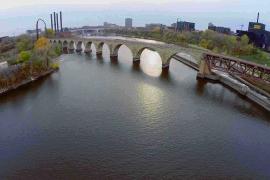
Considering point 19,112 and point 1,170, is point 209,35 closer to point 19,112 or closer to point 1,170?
point 19,112

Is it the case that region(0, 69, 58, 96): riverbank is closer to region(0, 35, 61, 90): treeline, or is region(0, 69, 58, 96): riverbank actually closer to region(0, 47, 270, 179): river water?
region(0, 35, 61, 90): treeline

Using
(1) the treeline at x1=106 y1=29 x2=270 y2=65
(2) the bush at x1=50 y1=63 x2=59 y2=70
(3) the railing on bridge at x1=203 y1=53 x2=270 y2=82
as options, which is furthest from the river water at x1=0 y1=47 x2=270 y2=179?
(1) the treeline at x1=106 y1=29 x2=270 y2=65

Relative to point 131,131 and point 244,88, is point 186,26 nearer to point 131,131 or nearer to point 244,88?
point 244,88

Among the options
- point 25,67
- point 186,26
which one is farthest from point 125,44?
point 186,26

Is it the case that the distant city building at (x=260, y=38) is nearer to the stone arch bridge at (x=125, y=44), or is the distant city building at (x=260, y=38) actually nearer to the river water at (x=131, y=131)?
the stone arch bridge at (x=125, y=44)

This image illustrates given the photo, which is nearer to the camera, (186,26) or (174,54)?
(174,54)

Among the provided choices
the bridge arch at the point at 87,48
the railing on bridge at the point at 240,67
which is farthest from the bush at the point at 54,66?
the railing on bridge at the point at 240,67

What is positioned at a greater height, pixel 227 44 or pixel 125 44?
pixel 227 44
